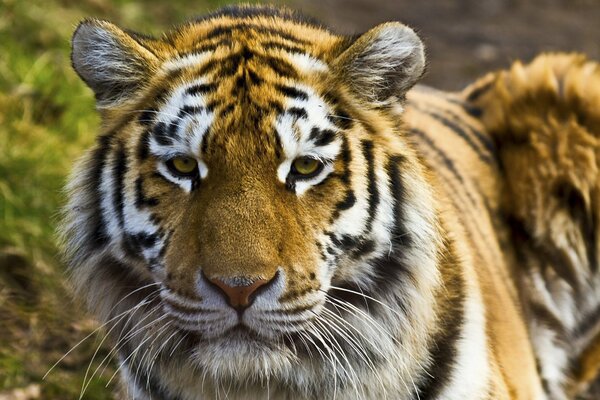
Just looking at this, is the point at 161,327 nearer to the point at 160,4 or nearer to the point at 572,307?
the point at 572,307

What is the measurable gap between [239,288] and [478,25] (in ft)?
20.9

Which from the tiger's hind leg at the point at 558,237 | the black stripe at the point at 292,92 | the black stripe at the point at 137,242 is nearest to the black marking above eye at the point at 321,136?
the black stripe at the point at 292,92

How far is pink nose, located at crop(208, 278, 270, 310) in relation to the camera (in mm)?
2289

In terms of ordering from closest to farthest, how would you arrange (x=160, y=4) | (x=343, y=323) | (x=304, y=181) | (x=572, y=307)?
(x=304, y=181) → (x=343, y=323) → (x=572, y=307) → (x=160, y=4)

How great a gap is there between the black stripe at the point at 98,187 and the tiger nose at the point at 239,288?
0.54m

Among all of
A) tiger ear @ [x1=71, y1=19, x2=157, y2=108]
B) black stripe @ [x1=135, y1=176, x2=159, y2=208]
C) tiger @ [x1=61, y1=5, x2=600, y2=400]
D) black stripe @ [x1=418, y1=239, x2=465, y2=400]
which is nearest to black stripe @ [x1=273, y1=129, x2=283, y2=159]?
tiger @ [x1=61, y1=5, x2=600, y2=400]

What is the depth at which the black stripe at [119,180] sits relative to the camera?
2.66 metres

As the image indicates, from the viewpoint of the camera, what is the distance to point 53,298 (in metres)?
4.11

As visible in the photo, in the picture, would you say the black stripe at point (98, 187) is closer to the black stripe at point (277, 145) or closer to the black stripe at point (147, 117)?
the black stripe at point (147, 117)

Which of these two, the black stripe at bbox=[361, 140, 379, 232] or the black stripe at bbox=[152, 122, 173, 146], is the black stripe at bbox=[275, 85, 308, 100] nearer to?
the black stripe at bbox=[361, 140, 379, 232]

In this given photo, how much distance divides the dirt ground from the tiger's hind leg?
2.96m

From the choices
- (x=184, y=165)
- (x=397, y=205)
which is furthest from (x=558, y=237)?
(x=184, y=165)

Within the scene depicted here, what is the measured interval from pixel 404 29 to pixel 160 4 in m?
5.03

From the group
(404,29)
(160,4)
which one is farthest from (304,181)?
(160,4)
